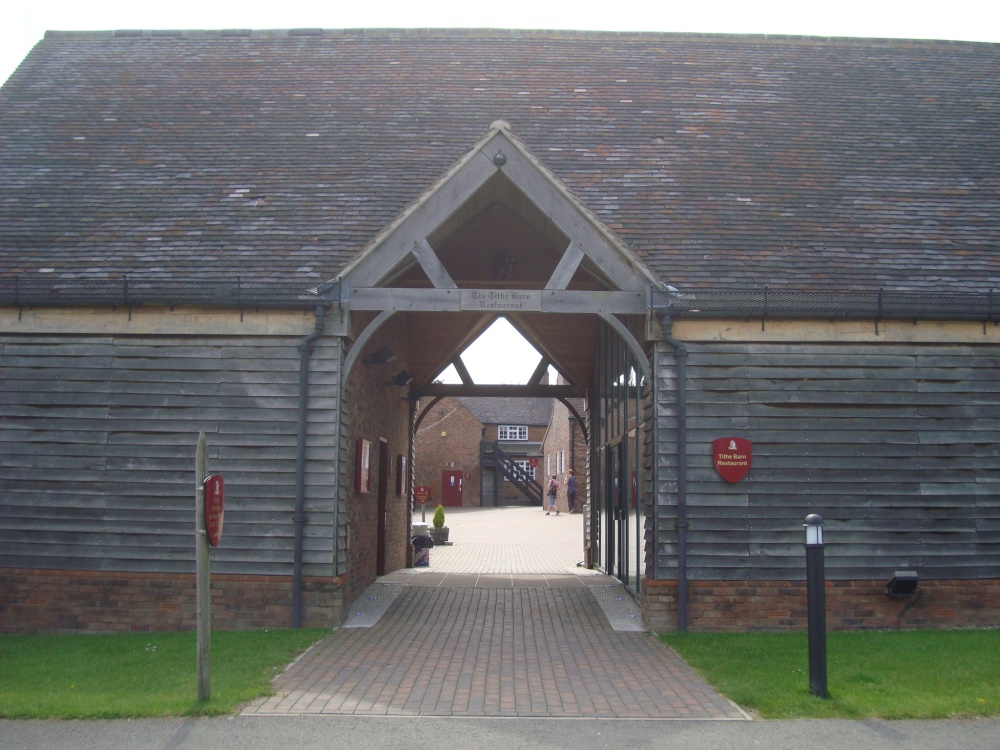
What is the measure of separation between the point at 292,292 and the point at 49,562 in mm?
4088

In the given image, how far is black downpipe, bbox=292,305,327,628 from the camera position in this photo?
31.1 feet

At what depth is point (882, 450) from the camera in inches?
387

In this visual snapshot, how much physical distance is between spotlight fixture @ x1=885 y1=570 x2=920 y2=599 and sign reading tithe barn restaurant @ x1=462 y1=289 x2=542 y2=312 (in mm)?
4944

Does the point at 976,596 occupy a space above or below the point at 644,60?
below

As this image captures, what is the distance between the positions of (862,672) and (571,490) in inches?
1170

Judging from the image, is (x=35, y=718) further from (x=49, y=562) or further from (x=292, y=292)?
(x=292, y=292)

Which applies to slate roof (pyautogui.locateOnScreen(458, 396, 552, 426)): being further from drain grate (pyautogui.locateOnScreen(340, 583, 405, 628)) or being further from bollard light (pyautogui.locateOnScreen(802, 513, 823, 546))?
bollard light (pyautogui.locateOnScreen(802, 513, 823, 546))

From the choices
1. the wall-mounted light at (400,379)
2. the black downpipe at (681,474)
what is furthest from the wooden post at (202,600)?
the wall-mounted light at (400,379)

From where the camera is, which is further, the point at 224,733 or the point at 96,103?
the point at 96,103

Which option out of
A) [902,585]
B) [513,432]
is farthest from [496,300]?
[513,432]

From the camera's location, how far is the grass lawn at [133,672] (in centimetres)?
629

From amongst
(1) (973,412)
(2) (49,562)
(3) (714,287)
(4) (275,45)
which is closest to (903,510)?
(1) (973,412)

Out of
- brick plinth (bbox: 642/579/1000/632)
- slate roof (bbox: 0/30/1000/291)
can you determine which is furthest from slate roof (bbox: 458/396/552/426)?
brick plinth (bbox: 642/579/1000/632)

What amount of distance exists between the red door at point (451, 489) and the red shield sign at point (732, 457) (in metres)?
39.7
